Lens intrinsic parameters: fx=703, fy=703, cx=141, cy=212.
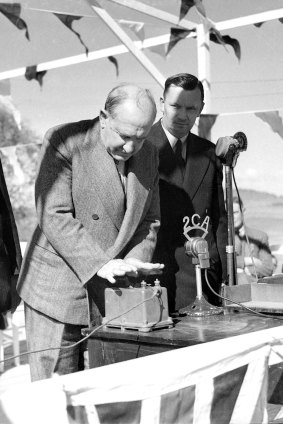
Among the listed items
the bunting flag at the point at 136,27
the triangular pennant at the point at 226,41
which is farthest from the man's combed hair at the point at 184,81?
the bunting flag at the point at 136,27

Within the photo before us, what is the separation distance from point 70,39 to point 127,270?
652cm

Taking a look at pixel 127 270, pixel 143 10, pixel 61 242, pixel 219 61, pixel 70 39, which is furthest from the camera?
pixel 219 61

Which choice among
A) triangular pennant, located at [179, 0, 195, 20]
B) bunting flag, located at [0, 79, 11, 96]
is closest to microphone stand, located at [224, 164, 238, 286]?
triangular pennant, located at [179, 0, 195, 20]

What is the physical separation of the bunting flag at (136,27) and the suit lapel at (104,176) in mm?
3168

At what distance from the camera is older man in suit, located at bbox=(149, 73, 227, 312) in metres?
2.54

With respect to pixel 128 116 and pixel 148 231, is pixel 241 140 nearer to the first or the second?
pixel 148 231

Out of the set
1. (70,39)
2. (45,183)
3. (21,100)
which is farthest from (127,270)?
(21,100)

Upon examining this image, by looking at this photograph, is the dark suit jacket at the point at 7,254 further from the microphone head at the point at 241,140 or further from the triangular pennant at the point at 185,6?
the triangular pennant at the point at 185,6

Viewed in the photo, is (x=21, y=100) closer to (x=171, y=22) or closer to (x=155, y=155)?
(x=171, y=22)

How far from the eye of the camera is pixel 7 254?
94.0 inches

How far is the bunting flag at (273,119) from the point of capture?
17.3 ft

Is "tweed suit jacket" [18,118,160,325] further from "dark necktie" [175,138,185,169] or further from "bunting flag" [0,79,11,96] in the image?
"bunting flag" [0,79,11,96]

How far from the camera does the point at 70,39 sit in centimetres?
805

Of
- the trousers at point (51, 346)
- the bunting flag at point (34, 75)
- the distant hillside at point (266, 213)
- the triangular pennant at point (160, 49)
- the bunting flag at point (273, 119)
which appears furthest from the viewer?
the distant hillside at point (266, 213)
